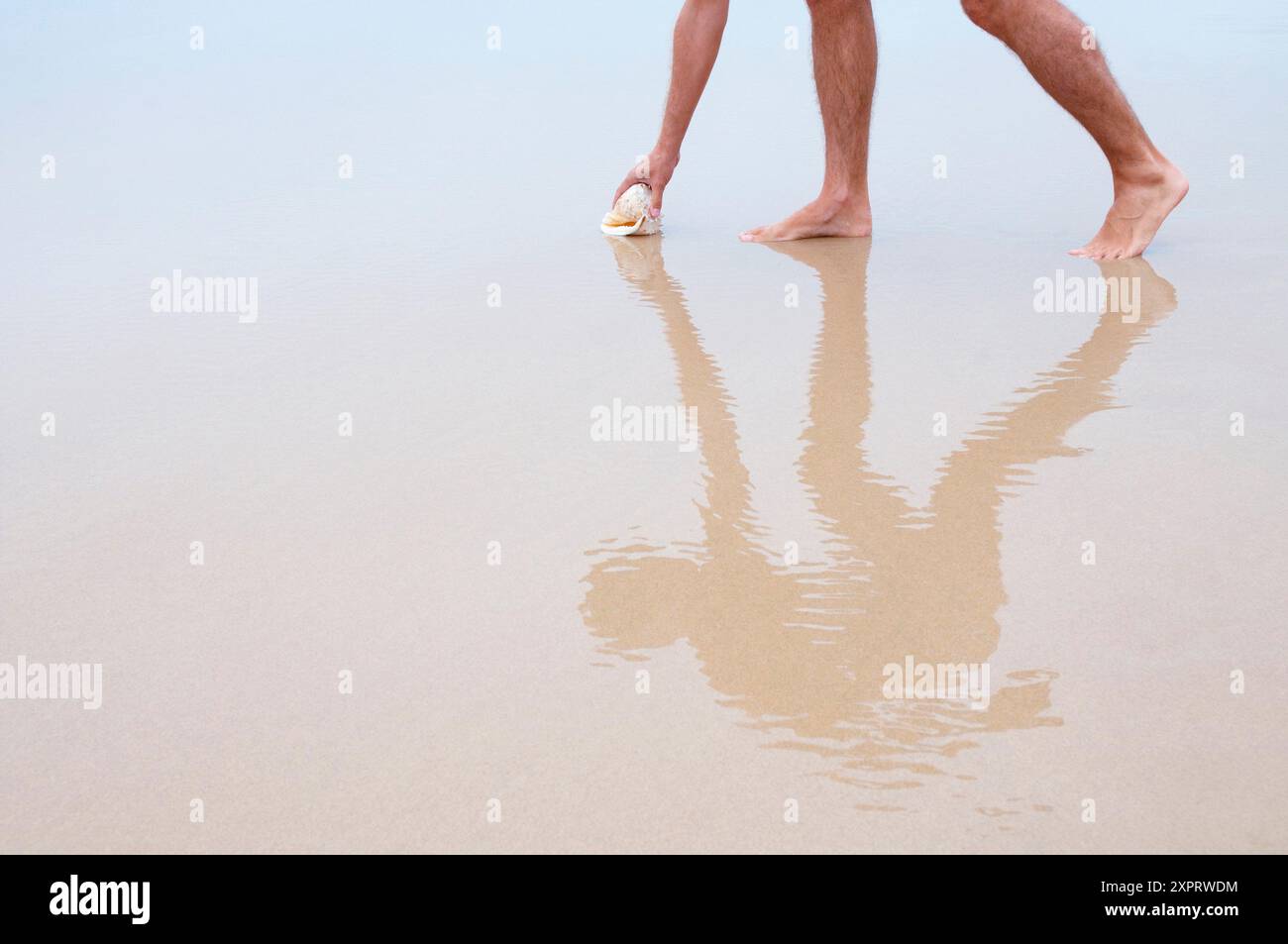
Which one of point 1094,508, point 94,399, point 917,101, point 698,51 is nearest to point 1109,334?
point 1094,508

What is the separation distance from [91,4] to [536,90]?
13.4ft

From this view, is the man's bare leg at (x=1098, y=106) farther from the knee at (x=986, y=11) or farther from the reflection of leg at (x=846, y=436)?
the reflection of leg at (x=846, y=436)

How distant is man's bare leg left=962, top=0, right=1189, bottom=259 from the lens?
2.67m

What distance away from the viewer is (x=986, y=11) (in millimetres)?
2689

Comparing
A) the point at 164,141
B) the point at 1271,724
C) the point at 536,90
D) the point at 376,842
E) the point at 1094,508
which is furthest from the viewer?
the point at 536,90

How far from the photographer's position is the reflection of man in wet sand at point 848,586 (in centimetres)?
121

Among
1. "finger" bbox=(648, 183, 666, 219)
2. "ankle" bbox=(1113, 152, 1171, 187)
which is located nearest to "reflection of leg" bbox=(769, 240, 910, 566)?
"finger" bbox=(648, 183, 666, 219)

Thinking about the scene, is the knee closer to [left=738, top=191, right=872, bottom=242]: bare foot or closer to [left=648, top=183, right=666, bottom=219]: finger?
[left=738, top=191, right=872, bottom=242]: bare foot

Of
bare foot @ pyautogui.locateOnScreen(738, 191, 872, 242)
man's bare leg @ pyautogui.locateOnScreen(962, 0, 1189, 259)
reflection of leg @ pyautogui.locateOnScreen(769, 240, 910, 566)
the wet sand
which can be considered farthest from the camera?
bare foot @ pyautogui.locateOnScreen(738, 191, 872, 242)

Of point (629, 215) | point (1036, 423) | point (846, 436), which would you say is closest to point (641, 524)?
point (846, 436)

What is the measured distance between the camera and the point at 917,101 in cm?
436

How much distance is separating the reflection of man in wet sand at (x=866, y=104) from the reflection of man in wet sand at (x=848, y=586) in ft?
2.66

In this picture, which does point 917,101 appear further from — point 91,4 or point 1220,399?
point 91,4

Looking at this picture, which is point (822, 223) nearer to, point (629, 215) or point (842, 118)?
point (842, 118)
